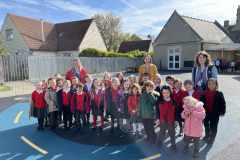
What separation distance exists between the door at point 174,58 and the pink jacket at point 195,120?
23073 millimetres

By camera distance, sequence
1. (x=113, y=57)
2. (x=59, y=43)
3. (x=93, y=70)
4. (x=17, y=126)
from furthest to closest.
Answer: (x=59, y=43) < (x=113, y=57) < (x=93, y=70) < (x=17, y=126)

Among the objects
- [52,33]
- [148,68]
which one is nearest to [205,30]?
[52,33]

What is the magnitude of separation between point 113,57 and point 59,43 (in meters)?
8.69

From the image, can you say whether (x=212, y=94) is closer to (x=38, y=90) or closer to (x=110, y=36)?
(x=38, y=90)

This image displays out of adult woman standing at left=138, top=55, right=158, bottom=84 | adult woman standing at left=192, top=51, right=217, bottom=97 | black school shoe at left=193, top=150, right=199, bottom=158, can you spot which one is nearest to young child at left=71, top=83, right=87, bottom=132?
adult woman standing at left=138, top=55, right=158, bottom=84

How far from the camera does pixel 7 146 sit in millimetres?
4191

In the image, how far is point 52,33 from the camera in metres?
26.5

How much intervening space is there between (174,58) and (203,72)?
22535mm

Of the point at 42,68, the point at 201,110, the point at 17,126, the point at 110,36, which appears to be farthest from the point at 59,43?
the point at 201,110

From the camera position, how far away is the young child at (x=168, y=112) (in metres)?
3.80

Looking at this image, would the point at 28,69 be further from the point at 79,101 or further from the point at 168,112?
the point at 168,112

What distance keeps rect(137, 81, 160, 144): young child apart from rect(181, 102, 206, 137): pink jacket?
778 millimetres

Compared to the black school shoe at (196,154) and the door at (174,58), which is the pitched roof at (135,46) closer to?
the door at (174,58)

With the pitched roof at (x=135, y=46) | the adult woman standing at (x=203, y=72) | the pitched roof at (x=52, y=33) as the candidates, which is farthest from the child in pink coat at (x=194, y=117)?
the pitched roof at (x=135, y=46)
